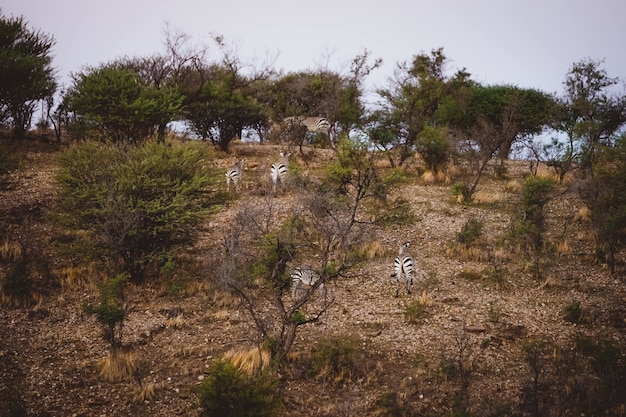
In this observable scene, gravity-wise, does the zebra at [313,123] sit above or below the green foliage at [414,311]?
above

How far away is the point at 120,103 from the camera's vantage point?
68.5 feet

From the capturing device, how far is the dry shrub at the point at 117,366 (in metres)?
10.1

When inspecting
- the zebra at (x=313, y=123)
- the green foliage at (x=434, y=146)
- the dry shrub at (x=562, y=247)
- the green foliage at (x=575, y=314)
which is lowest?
the green foliage at (x=575, y=314)

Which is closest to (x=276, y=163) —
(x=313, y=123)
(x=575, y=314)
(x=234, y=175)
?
(x=234, y=175)

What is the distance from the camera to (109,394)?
9.59 m

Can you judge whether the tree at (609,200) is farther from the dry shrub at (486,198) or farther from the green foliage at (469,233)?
the green foliage at (469,233)

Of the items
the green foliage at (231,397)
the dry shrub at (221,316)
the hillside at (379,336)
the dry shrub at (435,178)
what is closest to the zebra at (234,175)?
the hillside at (379,336)

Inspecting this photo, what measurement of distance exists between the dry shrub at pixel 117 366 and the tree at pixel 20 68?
15.8m

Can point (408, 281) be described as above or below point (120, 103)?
below

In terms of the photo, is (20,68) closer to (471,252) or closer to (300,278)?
(300,278)

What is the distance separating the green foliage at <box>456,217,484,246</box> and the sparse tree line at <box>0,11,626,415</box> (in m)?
0.07

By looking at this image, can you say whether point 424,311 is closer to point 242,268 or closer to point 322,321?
point 322,321

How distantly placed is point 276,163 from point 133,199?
822 centimetres

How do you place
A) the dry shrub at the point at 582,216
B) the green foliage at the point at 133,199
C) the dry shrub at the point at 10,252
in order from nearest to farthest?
the green foliage at the point at 133,199 < the dry shrub at the point at 10,252 < the dry shrub at the point at 582,216
